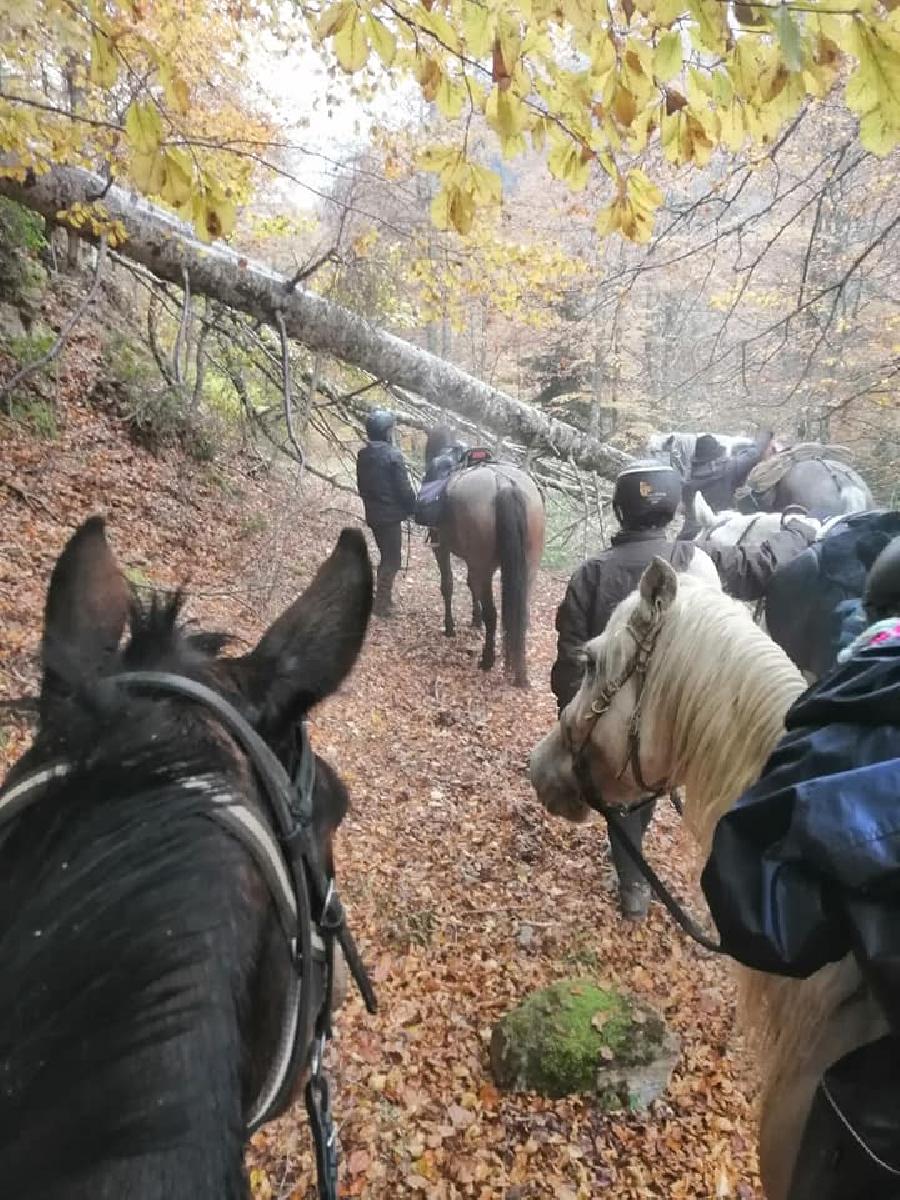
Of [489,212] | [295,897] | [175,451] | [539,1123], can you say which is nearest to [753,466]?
[489,212]

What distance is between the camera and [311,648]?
138cm

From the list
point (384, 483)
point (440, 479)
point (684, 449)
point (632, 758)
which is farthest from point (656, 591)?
point (684, 449)

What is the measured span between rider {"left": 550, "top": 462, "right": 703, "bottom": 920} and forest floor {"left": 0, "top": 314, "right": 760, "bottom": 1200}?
295 millimetres

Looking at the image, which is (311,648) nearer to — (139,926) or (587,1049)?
(139,926)

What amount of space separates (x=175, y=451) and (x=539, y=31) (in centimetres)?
803

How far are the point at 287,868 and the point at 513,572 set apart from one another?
20.5ft

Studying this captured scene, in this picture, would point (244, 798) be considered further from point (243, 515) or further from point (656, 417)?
point (656, 417)

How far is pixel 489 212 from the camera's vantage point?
20.5 ft

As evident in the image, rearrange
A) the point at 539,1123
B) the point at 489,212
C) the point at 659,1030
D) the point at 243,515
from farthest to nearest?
1. the point at 243,515
2. the point at 489,212
3. the point at 659,1030
4. the point at 539,1123

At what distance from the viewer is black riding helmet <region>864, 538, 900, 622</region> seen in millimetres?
1903

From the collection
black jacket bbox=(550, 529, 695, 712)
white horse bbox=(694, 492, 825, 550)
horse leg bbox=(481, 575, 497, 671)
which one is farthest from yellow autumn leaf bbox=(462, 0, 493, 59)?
horse leg bbox=(481, 575, 497, 671)

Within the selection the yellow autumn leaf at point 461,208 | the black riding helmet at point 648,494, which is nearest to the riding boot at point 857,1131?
the yellow autumn leaf at point 461,208

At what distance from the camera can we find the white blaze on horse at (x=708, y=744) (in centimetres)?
148

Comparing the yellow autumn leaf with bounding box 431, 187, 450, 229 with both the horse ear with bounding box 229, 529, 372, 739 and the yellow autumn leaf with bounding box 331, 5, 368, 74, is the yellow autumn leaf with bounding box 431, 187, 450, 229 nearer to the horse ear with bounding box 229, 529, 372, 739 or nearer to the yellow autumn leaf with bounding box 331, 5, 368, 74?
the yellow autumn leaf with bounding box 331, 5, 368, 74
